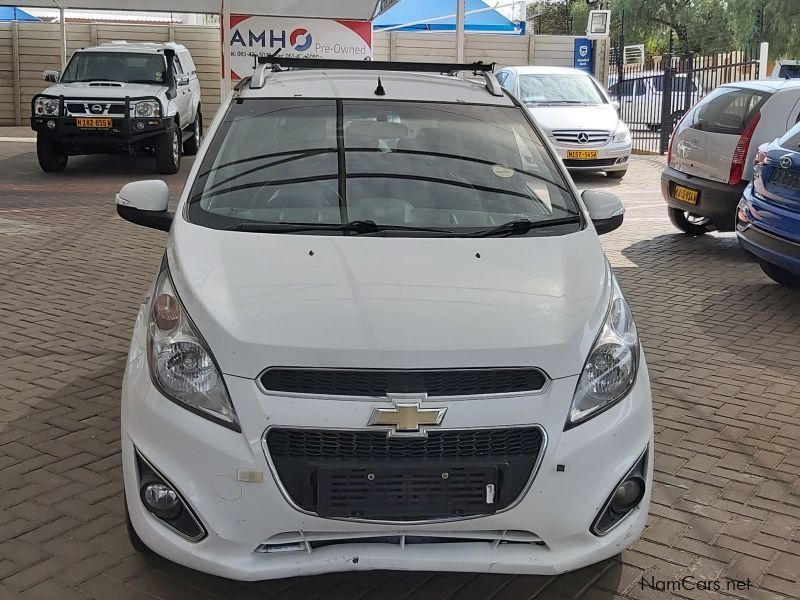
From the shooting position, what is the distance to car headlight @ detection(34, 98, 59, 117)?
13.7 m

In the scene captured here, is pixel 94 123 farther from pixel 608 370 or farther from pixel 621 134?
pixel 608 370

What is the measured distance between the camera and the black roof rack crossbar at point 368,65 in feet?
16.7

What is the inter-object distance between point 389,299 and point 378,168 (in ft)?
3.81

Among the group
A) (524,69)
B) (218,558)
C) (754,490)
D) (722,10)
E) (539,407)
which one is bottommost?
(754,490)

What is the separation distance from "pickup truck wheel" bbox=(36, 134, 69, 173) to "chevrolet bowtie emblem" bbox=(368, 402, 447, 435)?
1251 cm

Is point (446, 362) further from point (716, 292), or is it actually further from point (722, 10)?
point (722, 10)

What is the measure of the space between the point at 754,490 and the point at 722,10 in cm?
4742

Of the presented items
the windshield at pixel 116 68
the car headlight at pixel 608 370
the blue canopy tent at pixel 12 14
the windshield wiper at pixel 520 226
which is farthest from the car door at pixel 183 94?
the car headlight at pixel 608 370

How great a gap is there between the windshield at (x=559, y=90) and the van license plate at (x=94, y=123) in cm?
633

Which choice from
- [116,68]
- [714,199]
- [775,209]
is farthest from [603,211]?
[116,68]

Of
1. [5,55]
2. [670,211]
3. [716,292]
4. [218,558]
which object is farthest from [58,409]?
[5,55]

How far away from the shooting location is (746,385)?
5551 millimetres

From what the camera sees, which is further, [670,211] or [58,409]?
[670,211]

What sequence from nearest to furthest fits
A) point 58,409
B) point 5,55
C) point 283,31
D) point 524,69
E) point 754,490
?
1. point 754,490
2. point 58,409
3. point 524,69
4. point 283,31
5. point 5,55
